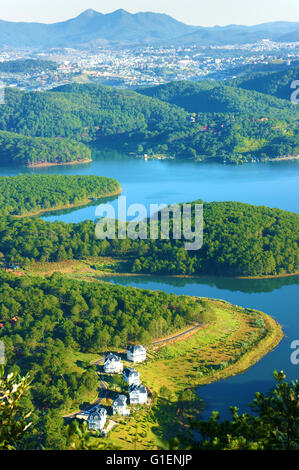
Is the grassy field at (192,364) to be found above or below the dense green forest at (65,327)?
below

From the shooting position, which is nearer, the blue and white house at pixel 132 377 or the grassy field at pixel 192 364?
the grassy field at pixel 192 364

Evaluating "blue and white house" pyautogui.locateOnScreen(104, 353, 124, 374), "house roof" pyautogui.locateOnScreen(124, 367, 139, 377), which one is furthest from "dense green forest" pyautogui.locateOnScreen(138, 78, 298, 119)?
"house roof" pyautogui.locateOnScreen(124, 367, 139, 377)

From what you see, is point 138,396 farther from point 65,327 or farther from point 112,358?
point 65,327

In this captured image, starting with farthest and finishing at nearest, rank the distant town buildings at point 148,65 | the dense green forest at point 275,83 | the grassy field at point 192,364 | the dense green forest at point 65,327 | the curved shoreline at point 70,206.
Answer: the distant town buildings at point 148,65 → the dense green forest at point 275,83 → the curved shoreline at point 70,206 → the dense green forest at point 65,327 → the grassy field at point 192,364

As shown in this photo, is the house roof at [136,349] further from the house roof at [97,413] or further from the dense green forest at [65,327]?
the house roof at [97,413]

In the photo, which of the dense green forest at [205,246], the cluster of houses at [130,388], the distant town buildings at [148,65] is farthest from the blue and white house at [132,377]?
the distant town buildings at [148,65]

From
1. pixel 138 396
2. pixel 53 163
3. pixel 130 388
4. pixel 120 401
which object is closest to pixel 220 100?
pixel 53 163
